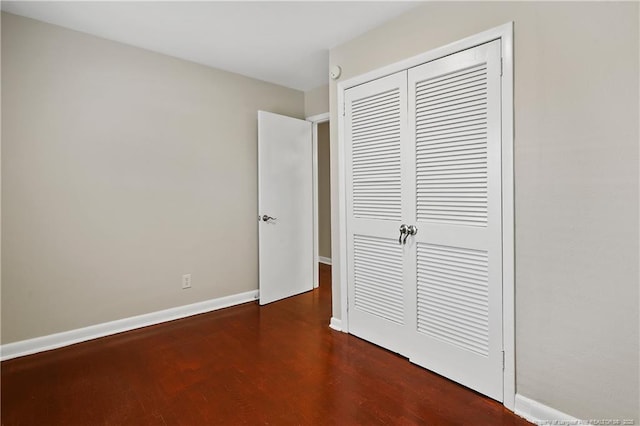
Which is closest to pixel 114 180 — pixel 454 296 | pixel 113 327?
pixel 113 327

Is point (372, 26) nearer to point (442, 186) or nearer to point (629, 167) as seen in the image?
point (442, 186)

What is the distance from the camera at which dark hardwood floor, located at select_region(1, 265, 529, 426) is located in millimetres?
1788

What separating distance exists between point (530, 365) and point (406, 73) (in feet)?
6.34

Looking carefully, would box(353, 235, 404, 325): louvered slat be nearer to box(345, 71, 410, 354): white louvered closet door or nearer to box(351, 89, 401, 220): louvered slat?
box(345, 71, 410, 354): white louvered closet door

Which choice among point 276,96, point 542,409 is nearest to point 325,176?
point 276,96

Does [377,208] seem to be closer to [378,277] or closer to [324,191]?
[378,277]

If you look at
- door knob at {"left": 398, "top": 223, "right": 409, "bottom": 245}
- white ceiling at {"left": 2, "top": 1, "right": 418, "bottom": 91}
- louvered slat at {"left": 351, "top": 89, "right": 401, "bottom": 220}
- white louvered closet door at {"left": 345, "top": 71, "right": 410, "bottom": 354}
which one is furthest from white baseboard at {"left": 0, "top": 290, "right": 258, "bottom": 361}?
white ceiling at {"left": 2, "top": 1, "right": 418, "bottom": 91}

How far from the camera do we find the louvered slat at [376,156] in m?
2.42

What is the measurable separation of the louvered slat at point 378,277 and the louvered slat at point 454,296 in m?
0.19

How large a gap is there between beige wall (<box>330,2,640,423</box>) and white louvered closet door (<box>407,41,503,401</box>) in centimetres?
13

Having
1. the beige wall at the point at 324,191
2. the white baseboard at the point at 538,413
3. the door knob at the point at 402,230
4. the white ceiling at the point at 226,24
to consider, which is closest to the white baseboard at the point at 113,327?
the door knob at the point at 402,230

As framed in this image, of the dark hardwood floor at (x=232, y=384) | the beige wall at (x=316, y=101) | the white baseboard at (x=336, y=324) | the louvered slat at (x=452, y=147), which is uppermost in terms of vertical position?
the beige wall at (x=316, y=101)

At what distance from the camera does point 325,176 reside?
566 centimetres

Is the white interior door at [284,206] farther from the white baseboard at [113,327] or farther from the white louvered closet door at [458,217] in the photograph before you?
the white louvered closet door at [458,217]
